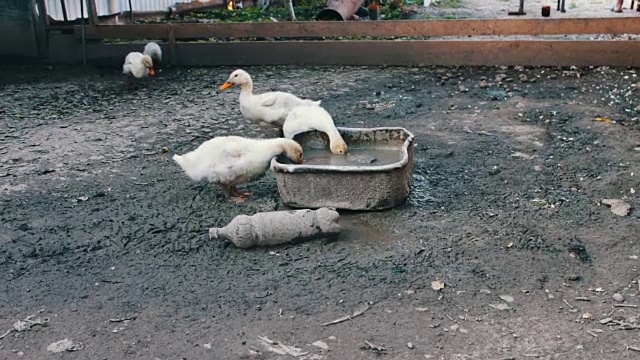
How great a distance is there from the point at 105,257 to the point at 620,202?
364 centimetres

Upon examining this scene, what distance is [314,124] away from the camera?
515cm

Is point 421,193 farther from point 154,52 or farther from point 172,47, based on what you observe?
point 172,47

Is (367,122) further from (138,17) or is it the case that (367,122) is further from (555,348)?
(138,17)

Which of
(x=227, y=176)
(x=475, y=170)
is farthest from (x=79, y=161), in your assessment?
(x=475, y=170)

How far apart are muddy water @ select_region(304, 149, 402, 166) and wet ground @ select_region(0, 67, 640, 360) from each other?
0.34 metres

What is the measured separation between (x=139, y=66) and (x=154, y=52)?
93cm

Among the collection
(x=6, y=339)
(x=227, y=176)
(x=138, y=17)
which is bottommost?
(x=6, y=339)

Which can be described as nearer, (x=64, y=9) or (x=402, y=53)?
(x=402, y=53)

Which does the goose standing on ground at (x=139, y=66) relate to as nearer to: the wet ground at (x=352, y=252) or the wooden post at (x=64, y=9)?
the wet ground at (x=352, y=252)

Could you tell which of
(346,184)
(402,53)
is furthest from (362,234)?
(402,53)

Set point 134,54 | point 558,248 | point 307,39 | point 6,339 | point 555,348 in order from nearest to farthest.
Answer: point 555,348 → point 6,339 → point 558,248 → point 134,54 → point 307,39

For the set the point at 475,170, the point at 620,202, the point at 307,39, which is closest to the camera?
the point at 620,202

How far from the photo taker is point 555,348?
10.0 ft

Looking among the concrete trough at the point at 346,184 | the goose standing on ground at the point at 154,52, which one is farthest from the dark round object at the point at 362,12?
the concrete trough at the point at 346,184
